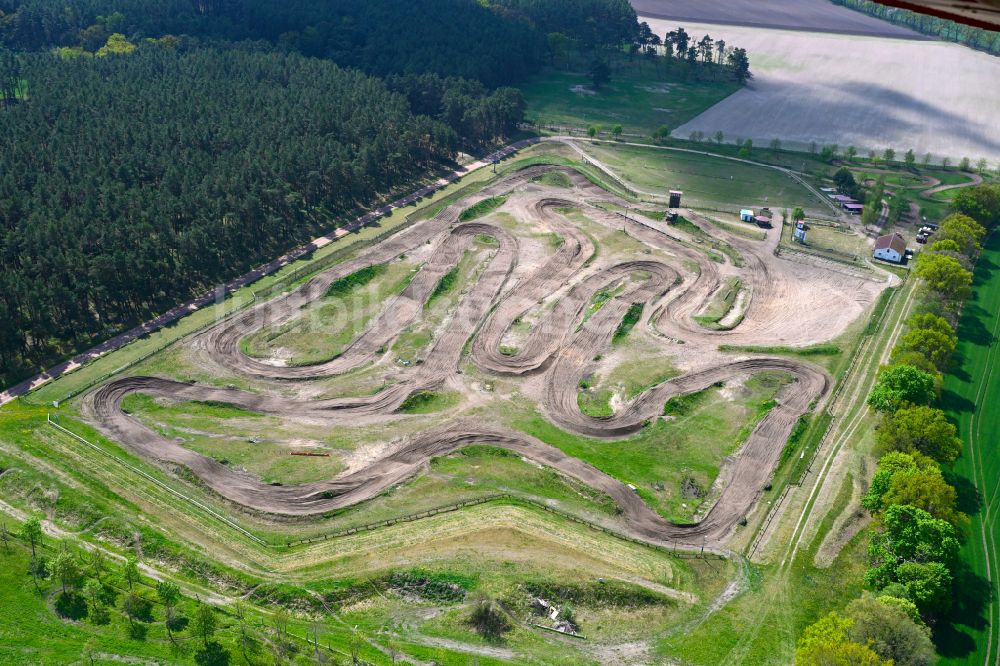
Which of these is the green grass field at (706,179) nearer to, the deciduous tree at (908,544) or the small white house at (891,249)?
the small white house at (891,249)

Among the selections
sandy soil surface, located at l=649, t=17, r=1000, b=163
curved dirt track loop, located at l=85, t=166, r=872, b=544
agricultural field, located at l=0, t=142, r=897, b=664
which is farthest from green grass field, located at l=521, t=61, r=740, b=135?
agricultural field, located at l=0, t=142, r=897, b=664

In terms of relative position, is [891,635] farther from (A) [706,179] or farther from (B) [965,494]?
(A) [706,179]

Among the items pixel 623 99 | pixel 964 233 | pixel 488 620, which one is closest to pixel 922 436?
pixel 488 620

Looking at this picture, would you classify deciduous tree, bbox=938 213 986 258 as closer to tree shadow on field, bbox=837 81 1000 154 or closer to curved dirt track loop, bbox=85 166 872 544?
curved dirt track loop, bbox=85 166 872 544

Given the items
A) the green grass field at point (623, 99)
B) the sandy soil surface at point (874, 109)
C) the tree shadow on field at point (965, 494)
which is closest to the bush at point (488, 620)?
the tree shadow on field at point (965, 494)

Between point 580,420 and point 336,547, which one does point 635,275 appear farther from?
point 336,547
